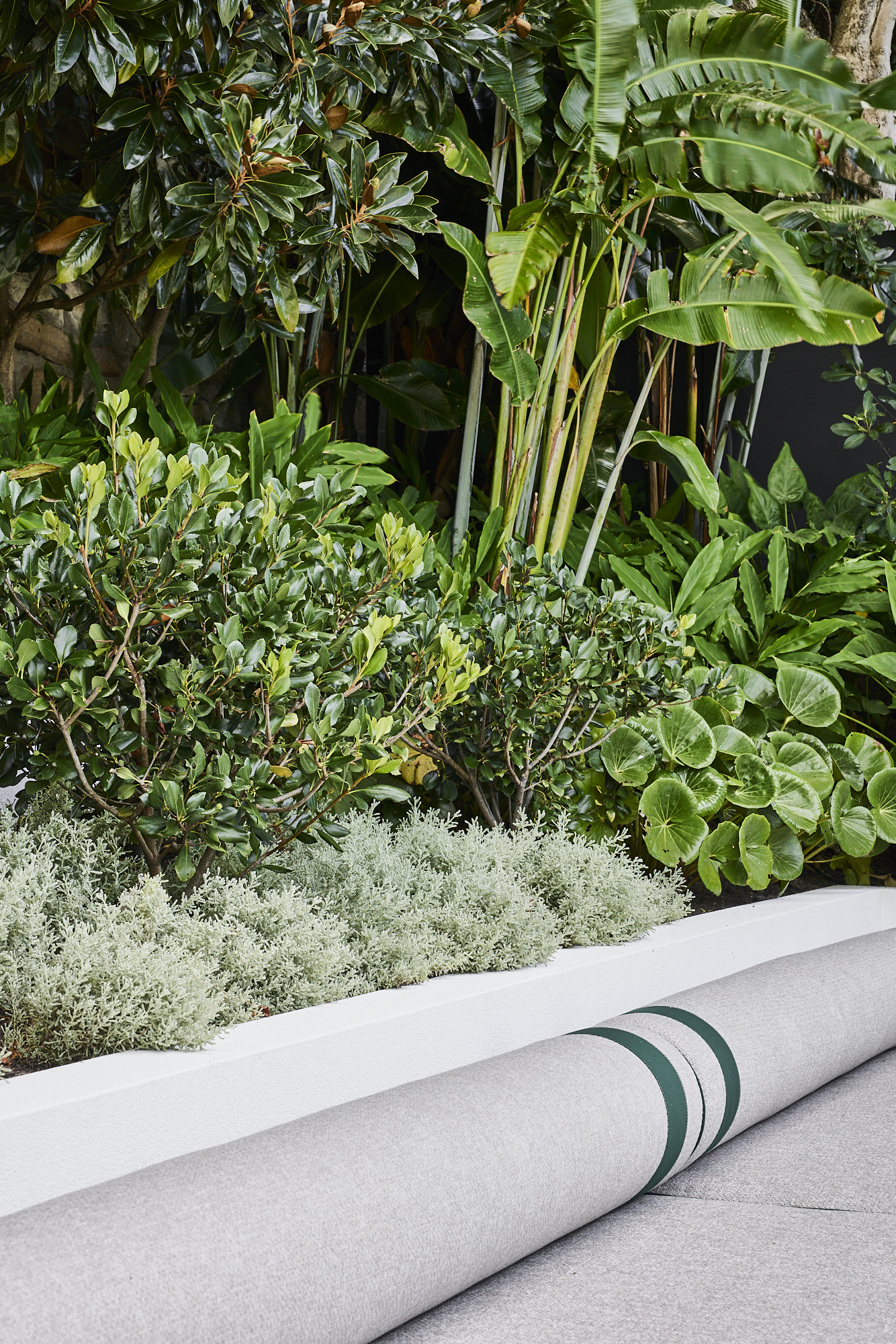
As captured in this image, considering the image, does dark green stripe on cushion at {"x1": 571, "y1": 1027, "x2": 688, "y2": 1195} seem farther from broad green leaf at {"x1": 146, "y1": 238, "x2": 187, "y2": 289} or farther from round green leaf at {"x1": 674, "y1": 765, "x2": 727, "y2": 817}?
broad green leaf at {"x1": 146, "y1": 238, "x2": 187, "y2": 289}

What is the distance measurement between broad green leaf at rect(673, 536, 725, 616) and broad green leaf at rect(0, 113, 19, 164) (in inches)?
70.3

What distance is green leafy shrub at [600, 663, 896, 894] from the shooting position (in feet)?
6.59

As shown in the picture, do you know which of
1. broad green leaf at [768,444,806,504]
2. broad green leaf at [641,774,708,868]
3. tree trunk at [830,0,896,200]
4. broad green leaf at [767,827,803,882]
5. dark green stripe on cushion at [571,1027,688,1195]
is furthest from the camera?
broad green leaf at [768,444,806,504]

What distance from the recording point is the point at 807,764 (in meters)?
2.25

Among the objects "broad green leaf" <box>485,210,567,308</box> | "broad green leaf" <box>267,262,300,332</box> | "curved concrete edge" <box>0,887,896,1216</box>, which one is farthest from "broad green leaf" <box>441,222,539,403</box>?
"curved concrete edge" <box>0,887,896,1216</box>

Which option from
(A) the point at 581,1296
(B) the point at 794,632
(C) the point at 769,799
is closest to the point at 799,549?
(B) the point at 794,632

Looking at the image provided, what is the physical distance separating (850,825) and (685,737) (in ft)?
1.63

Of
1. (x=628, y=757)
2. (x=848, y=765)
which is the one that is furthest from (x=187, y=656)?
(x=848, y=765)

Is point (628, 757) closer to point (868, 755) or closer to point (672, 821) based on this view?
point (672, 821)

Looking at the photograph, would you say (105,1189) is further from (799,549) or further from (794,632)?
(799,549)

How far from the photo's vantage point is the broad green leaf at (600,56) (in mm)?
2236

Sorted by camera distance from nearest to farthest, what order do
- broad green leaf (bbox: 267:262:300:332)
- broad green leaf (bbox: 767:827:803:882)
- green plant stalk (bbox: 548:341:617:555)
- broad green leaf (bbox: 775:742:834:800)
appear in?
broad green leaf (bbox: 267:262:300:332) < broad green leaf (bbox: 767:827:803:882) < broad green leaf (bbox: 775:742:834:800) < green plant stalk (bbox: 548:341:617:555)

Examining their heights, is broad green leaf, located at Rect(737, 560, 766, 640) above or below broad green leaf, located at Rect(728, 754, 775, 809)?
above

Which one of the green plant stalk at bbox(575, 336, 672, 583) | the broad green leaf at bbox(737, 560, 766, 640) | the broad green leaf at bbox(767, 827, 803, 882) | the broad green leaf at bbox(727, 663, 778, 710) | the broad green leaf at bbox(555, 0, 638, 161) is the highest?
the broad green leaf at bbox(555, 0, 638, 161)
